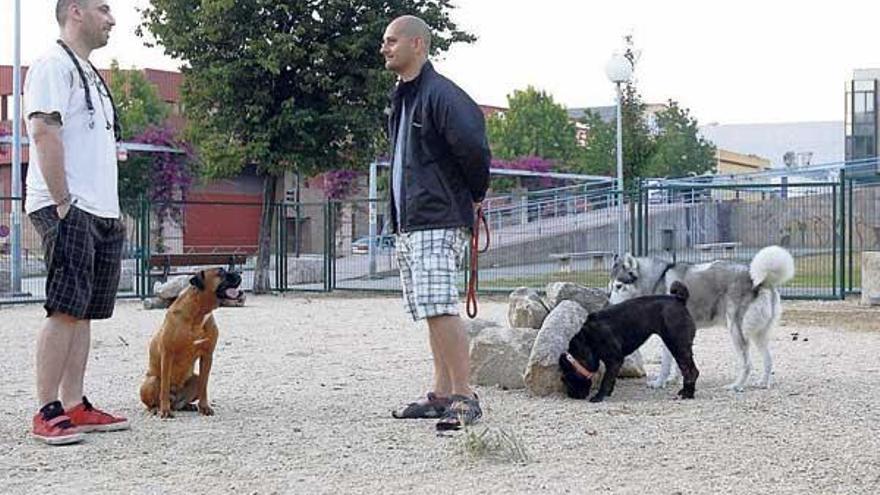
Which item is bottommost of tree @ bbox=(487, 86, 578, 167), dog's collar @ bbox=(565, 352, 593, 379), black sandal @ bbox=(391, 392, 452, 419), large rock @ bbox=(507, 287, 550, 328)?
black sandal @ bbox=(391, 392, 452, 419)

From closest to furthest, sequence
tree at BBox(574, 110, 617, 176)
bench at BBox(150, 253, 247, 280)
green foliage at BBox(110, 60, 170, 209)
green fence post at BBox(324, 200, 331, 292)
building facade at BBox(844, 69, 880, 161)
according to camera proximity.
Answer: bench at BBox(150, 253, 247, 280)
green fence post at BBox(324, 200, 331, 292)
green foliage at BBox(110, 60, 170, 209)
tree at BBox(574, 110, 617, 176)
building facade at BBox(844, 69, 880, 161)

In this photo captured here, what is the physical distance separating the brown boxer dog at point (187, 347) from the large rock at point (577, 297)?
300 centimetres

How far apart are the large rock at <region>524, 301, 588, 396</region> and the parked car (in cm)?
1454

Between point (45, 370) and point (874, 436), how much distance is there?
14.9 feet

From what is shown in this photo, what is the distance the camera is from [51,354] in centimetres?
615

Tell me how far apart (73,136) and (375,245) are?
698 inches

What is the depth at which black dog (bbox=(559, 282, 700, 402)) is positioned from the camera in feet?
26.0

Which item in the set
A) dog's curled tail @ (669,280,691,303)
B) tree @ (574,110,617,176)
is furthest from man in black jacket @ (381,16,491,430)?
tree @ (574,110,617,176)

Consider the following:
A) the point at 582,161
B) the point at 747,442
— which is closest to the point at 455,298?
the point at 747,442

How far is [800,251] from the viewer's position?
2109cm

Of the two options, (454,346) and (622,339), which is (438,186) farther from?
(622,339)

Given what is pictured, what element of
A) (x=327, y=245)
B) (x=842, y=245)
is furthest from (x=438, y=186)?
(x=327, y=245)

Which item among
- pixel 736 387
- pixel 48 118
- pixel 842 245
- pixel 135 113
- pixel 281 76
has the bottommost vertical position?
pixel 736 387

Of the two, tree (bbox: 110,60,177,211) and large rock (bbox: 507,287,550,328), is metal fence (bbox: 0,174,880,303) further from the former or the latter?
tree (bbox: 110,60,177,211)
